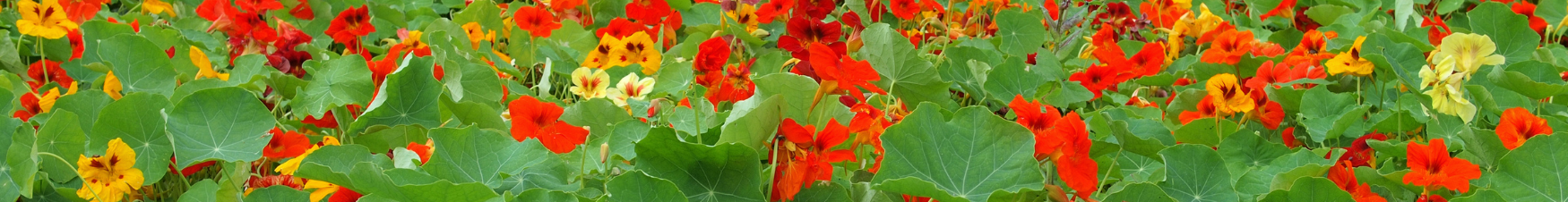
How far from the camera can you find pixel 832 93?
2.65 feet

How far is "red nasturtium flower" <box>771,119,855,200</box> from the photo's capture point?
2.43 ft

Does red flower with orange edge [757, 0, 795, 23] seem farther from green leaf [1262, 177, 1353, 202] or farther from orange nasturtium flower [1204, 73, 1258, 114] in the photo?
green leaf [1262, 177, 1353, 202]

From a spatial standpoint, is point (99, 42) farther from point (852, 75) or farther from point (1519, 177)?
point (1519, 177)

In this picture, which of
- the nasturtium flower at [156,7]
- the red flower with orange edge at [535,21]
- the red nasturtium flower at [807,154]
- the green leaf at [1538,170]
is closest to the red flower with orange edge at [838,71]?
the red nasturtium flower at [807,154]

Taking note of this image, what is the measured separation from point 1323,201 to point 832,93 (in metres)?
0.37

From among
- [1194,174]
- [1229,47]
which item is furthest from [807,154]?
[1229,47]

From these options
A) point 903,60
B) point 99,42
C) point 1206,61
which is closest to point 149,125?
point 99,42

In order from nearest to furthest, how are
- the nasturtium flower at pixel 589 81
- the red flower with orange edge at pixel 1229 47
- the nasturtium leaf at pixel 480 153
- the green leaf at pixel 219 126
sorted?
the nasturtium leaf at pixel 480 153, the green leaf at pixel 219 126, the nasturtium flower at pixel 589 81, the red flower with orange edge at pixel 1229 47

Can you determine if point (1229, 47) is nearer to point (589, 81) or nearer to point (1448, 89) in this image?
point (1448, 89)

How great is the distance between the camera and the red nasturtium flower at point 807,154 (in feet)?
2.43

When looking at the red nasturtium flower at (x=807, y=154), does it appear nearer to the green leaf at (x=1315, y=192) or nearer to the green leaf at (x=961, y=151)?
the green leaf at (x=961, y=151)

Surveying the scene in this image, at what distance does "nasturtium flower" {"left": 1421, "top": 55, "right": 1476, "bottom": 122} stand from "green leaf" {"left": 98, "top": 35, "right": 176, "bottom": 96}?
1471 mm

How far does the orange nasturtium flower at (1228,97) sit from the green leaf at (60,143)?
43.2 inches

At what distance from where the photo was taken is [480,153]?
0.89m
